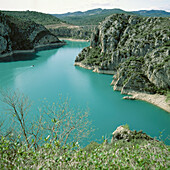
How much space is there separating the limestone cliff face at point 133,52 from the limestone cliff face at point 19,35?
40.0 metres

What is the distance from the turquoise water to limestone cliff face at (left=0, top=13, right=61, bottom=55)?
27106 mm

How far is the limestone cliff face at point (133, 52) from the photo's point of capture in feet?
115

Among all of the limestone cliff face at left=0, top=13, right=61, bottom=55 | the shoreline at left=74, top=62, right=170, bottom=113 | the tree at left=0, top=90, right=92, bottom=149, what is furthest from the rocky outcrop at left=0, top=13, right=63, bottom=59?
the shoreline at left=74, top=62, right=170, bottom=113

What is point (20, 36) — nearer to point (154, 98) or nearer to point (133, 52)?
point (133, 52)

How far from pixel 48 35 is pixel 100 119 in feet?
317

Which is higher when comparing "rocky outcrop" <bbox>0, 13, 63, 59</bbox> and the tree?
"rocky outcrop" <bbox>0, 13, 63, 59</bbox>

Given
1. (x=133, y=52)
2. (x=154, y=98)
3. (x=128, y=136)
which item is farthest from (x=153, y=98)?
(x=133, y=52)

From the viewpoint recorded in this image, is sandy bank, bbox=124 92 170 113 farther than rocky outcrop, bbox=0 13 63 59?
No

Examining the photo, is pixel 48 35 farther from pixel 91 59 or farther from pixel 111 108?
pixel 111 108

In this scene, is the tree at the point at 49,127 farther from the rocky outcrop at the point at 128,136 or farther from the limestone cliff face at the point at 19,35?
the limestone cliff face at the point at 19,35

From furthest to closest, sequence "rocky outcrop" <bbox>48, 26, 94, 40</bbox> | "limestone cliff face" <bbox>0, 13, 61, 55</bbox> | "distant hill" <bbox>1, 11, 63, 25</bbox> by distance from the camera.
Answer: "distant hill" <bbox>1, 11, 63, 25</bbox>, "rocky outcrop" <bbox>48, 26, 94, 40</bbox>, "limestone cliff face" <bbox>0, 13, 61, 55</bbox>

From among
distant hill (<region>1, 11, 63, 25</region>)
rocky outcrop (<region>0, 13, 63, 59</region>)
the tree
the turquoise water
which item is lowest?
the turquoise water

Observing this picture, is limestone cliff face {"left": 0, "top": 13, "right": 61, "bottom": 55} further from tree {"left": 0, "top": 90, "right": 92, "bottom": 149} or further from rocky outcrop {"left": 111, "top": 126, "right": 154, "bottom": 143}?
rocky outcrop {"left": 111, "top": 126, "right": 154, "bottom": 143}

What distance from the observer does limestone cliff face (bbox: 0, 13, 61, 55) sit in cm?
8025
